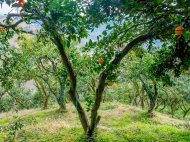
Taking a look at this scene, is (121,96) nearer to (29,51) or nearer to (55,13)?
(29,51)

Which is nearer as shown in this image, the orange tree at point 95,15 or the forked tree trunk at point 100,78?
the orange tree at point 95,15

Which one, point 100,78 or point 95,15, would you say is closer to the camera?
point 95,15

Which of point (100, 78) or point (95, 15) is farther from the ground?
point (95, 15)

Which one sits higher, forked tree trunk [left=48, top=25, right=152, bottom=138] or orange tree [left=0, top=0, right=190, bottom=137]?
orange tree [left=0, top=0, right=190, bottom=137]

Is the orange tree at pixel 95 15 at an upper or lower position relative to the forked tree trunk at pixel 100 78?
upper

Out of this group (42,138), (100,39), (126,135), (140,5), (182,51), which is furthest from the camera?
(126,135)

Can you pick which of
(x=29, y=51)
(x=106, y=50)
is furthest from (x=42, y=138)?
(x=29, y=51)

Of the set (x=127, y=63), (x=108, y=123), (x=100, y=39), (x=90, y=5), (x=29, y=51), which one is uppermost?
(x=29, y=51)

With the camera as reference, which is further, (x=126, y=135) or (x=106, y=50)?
(x=126, y=135)

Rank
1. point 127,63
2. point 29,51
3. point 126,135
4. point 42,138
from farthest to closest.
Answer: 1. point 29,51
2. point 127,63
3. point 126,135
4. point 42,138

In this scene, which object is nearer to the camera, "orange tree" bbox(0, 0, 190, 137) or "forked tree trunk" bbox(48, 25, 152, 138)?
"orange tree" bbox(0, 0, 190, 137)

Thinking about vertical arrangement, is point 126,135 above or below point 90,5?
below

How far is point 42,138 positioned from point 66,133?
0.77 metres

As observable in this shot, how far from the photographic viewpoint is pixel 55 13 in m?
1.14
